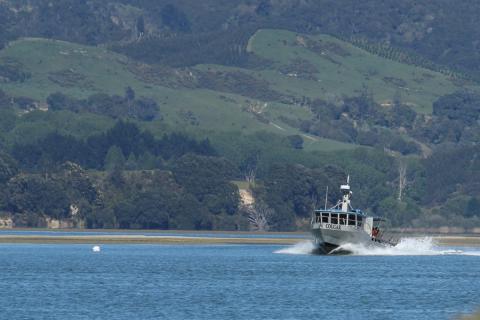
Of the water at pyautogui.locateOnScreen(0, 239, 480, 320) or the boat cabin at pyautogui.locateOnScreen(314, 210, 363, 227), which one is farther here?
the boat cabin at pyautogui.locateOnScreen(314, 210, 363, 227)

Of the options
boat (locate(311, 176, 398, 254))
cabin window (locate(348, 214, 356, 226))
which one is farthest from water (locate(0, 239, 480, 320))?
cabin window (locate(348, 214, 356, 226))

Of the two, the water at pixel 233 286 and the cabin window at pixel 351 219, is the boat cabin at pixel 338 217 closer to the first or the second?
the cabin window at pixel 351 219

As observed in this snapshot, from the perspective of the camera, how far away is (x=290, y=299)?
118312 mm

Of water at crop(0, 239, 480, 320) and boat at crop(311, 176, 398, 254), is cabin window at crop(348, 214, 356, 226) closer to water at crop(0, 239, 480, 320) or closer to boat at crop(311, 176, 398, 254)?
boat at crop(311, 176, 398, 254)

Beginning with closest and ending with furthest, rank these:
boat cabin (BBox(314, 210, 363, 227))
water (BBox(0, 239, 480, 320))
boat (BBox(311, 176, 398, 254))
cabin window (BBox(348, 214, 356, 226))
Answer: water (BBox(0, 239, 480, 320)), boat cabin (BBox(314, 210, 363, 227)), boat (BBox(311, 176, 398, 254)), cabin window (BBox(348, 214, 356, 226))

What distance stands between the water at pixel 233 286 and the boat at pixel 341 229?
186 centimetres

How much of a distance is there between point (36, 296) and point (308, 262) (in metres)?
52.3

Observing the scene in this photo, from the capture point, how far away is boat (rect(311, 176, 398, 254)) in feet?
571

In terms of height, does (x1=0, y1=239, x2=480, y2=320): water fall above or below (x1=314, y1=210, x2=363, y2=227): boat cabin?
below

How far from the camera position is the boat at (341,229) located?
174000 mm

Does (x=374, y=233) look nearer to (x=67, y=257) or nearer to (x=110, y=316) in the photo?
(x=67, y=257)

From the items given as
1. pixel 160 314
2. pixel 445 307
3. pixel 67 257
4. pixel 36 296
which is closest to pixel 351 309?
pixel 445 307

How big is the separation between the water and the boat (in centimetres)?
186

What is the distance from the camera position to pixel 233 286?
130 meters
